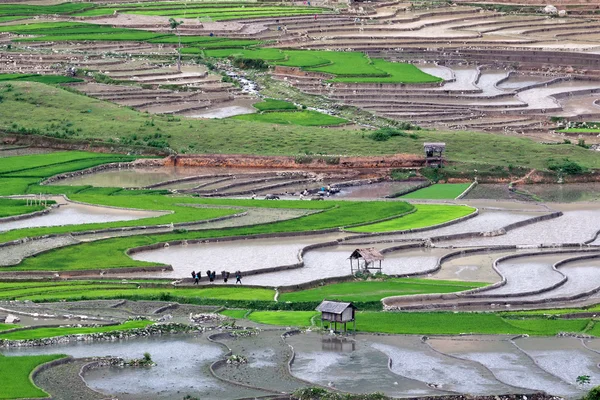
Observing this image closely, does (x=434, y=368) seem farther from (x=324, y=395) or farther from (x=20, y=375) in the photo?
(x=20, y=375)

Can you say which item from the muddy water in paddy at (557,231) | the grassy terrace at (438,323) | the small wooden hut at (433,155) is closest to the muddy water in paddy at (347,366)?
the grassy terrace at (438,323)

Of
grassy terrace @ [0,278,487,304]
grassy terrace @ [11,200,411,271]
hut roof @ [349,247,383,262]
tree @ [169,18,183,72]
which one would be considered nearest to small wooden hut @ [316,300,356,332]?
grassy terrace @ [0,278,487,304]

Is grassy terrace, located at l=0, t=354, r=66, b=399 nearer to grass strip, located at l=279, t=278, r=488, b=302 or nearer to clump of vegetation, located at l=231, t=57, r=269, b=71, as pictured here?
grass strip, located at l=279, t=278, r=488, b=302

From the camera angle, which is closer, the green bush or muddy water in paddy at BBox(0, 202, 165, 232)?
the green bush

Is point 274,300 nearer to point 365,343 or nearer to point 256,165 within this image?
point 365,343

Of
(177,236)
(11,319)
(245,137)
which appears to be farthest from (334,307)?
(245,137)

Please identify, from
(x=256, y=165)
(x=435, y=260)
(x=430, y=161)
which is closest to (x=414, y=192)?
(x=430, y=161)

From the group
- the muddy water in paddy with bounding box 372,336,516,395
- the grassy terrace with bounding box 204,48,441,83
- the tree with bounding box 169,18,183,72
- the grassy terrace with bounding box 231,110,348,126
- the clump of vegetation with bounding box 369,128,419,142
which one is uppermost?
the tree with bounding box 169,18,183,72
